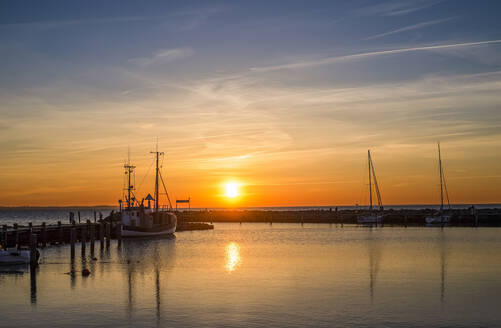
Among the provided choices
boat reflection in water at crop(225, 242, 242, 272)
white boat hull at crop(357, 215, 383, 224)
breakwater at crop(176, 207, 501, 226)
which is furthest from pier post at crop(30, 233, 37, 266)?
white boat hull at crop(357, 215, 383, 224)

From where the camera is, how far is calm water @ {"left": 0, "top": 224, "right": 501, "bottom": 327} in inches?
910

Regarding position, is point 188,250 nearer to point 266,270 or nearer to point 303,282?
point 266,270

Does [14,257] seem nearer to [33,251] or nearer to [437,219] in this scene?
[33,251]

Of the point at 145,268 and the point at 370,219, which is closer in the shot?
the point at 145,268

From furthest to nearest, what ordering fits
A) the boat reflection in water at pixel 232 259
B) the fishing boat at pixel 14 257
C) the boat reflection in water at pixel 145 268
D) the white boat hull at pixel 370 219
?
the white boat hull at pixel 370 219
the boat reflection in water at pixel 232 259
the fishing boat at pixel 14 257
the boat reflection in water at pixel 145 268

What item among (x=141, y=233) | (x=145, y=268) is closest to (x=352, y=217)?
(x=141, y=233)

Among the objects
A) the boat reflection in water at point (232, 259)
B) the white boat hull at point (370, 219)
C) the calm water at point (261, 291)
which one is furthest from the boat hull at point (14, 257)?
the white boat hull at point (370, 219)

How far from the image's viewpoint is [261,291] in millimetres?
29562

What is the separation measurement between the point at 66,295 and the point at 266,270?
579 inches

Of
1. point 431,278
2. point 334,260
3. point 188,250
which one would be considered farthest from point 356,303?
point 188,250

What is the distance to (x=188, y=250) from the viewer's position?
189 feet

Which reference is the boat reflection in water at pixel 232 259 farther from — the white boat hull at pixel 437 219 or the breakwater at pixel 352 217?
the white boat hull at pixel 437 219

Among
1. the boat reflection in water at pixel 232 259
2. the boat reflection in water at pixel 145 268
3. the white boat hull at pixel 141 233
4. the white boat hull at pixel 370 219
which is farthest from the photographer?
the white boat hull at pixel 370 219

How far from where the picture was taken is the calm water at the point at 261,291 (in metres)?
23.1
